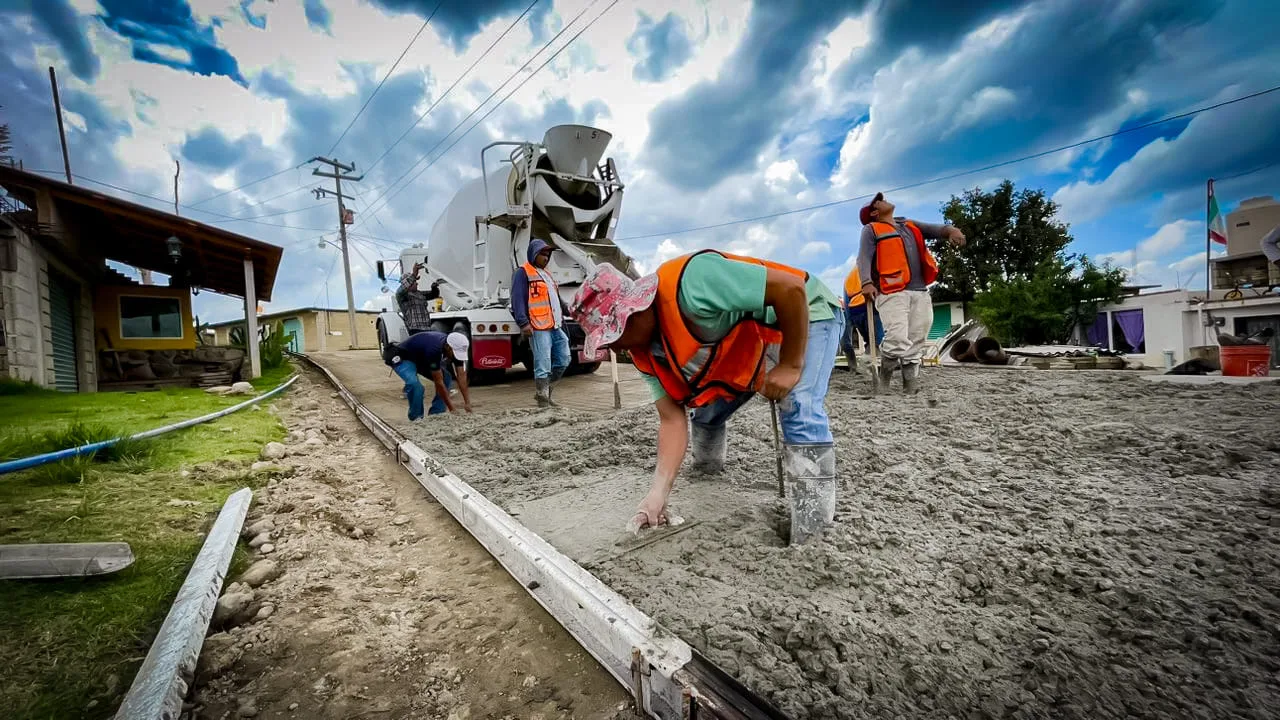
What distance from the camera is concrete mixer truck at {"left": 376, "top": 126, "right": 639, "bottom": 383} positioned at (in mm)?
7617

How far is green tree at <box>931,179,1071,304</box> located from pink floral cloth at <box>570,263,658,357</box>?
22681 mm

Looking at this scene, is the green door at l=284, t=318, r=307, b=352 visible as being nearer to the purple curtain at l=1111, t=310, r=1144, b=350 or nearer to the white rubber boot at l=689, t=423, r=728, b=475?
the white rubber boot at l=689, t=423, r=728, b=475

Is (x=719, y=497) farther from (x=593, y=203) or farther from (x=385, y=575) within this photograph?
(x=593, y=203)

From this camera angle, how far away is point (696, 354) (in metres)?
1.93

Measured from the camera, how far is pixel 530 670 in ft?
A: 4.45

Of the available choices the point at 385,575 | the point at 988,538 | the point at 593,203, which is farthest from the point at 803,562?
the point at 593,203

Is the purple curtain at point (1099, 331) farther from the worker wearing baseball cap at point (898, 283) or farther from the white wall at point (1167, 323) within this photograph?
the worker wearing baseball cap at point (898, 283)

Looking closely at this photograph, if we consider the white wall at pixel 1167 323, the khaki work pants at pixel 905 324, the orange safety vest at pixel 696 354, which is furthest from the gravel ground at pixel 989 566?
the white wall at pixel 1167 323

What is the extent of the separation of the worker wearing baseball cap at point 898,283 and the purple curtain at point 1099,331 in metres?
18.7

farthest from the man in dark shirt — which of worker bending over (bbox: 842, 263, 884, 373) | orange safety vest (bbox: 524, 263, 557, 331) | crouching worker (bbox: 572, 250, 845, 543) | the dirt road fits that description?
crouching worker (bbox: 572, 250, 845, 543)

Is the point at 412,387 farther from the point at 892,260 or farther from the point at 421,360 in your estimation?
the point at 892,260

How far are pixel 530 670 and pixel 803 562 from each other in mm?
875

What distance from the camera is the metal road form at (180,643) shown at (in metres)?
1.10

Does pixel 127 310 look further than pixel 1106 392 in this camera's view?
Yes
